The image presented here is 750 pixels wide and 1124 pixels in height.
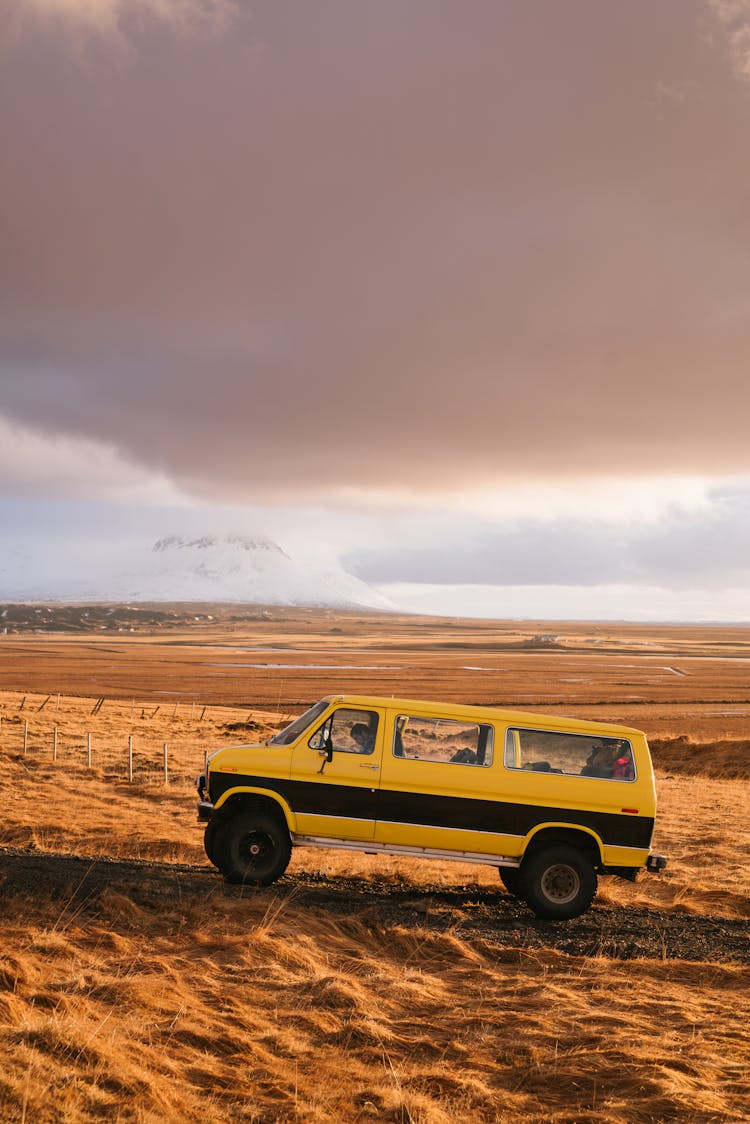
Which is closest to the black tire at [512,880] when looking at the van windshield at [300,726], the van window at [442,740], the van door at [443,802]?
the van door at [443,802]

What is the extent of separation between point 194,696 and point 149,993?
2234 inches

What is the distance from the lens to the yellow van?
11875 millimetres

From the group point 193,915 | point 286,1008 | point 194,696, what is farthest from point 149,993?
point 194,696

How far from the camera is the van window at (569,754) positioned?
1207cm

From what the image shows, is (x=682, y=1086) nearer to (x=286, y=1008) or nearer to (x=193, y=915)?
(x=286, y=1008)

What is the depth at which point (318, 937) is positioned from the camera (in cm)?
1004

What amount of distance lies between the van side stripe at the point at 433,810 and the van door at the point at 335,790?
0.01 m

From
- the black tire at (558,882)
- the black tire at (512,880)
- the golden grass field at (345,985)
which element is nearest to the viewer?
the golden grass field at (345,985)

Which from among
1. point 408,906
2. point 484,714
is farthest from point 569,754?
point 408,906

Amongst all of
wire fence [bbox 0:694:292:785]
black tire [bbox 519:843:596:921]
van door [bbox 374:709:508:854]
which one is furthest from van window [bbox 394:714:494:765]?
wire fence [bbox 0:694:292:785]

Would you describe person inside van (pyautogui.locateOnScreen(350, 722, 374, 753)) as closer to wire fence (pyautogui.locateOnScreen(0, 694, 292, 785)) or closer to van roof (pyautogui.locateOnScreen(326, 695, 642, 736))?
van roof (pyautogui.locateOnScreen(326, 695, 642, 736))

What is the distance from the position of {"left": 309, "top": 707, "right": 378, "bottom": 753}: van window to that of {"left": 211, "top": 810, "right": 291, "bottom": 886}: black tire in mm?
1254

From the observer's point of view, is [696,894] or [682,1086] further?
[696,894]

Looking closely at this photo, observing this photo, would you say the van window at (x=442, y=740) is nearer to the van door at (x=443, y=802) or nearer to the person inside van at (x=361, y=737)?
the van door at (x=443, y=802)
